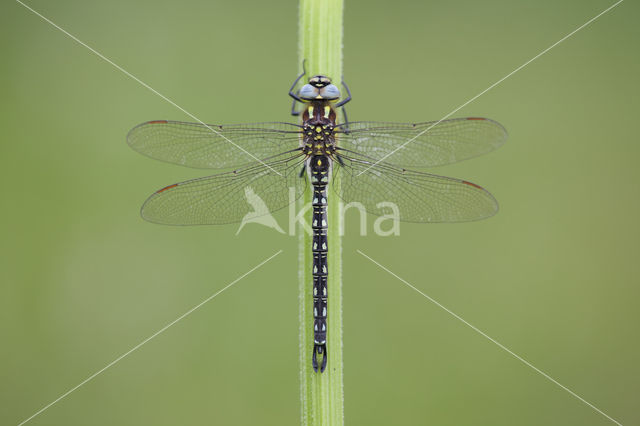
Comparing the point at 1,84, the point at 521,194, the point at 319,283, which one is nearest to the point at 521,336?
the point at 521,194

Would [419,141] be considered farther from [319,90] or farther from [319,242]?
[319,242]

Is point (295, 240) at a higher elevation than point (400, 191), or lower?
lower

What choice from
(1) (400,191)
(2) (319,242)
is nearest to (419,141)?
(1) (400,191)

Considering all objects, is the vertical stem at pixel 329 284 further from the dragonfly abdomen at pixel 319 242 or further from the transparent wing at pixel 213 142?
the transparent wing at pixel 213 142

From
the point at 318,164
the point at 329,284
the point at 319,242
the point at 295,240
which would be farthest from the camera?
the point at 295,240

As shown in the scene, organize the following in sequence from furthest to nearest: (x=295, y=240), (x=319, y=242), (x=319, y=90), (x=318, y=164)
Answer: (x=295, y=240) < (x=318, y=164) < (x=319, y=242) < (x=319, y=90)

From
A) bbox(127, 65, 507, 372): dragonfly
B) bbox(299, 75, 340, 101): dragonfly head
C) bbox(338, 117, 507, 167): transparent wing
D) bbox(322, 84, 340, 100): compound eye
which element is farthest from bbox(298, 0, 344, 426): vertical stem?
bbox(338, 117, 507, 167): transparent wing

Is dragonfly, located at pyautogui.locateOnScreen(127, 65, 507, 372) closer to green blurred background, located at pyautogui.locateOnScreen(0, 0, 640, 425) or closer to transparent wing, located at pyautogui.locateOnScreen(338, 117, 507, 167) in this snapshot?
transparent wing, located at pyautogui.locateOnScreen(338, 117, 507, 167)

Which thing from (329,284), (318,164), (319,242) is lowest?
(329,284)
